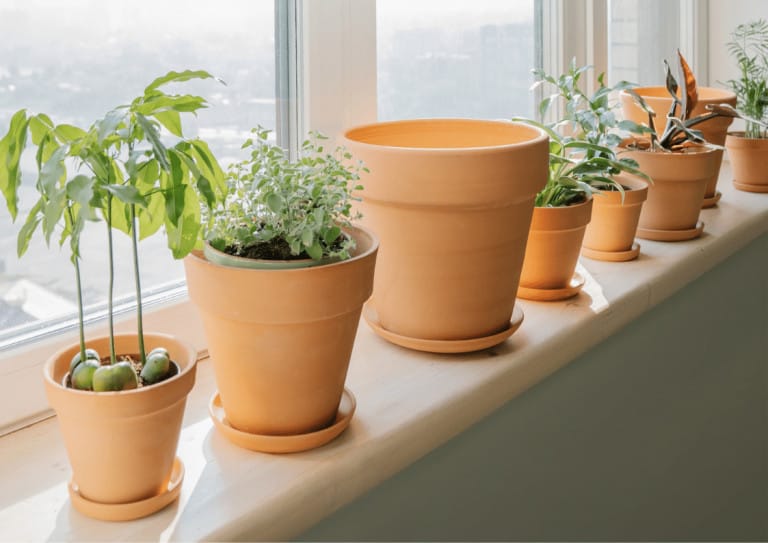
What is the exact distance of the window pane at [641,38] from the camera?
1.90 meters

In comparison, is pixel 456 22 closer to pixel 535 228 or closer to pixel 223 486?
pixel 535 228

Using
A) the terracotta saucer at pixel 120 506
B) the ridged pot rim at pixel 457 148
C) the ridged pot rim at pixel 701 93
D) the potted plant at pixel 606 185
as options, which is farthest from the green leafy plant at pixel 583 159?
the terracotta saucer at pixel 120 506

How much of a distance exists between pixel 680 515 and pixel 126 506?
1130 millimetres

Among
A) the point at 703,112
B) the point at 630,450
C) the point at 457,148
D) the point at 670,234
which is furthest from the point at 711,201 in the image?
the point at 457,148

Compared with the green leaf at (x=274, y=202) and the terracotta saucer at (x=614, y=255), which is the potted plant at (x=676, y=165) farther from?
the green leaf at (x=274, y=202)

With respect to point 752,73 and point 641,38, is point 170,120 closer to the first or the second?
point 641,38

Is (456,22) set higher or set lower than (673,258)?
higher

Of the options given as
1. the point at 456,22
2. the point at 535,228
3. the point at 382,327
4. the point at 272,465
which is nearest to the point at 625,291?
the point at 535,228

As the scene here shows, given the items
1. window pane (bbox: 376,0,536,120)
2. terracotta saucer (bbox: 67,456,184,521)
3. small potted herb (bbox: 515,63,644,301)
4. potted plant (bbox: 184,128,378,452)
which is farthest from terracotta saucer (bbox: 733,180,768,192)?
terracotta saucer (bbox: 67,456,184,521)

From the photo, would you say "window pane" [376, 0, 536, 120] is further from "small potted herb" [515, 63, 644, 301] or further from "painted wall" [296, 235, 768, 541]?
"painted wall" [296, 235, 768, 541]

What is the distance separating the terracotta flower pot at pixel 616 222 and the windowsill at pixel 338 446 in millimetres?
146

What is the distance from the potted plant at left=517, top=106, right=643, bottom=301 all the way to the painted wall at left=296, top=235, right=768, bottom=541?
114mm

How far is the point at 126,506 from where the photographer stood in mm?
716

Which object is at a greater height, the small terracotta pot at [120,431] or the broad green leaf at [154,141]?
the broad green leaf at [154,141]
